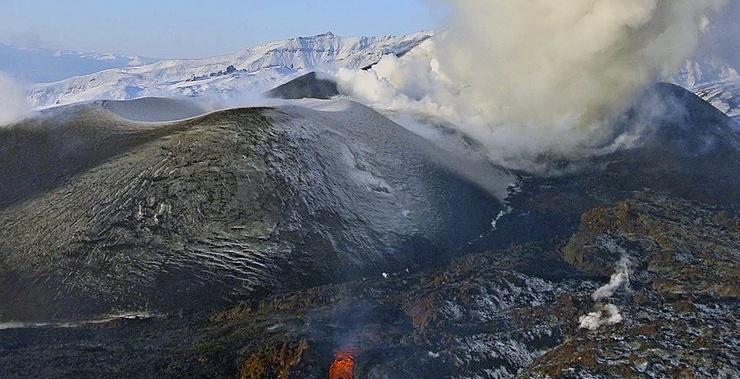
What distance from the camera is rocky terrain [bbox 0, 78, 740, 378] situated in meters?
31.2

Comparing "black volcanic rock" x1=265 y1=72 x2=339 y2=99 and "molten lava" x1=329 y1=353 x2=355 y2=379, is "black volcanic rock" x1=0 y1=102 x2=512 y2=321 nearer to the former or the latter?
"molten lava" x1=329 y1=353 x2=355 y2=379

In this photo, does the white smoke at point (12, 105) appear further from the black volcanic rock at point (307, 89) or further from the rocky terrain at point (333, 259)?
the black volcanic rock at point (307, 89)

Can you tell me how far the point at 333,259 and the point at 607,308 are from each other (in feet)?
57.9

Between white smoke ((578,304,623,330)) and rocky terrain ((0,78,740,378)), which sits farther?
white smoke ((578,304,623,330))

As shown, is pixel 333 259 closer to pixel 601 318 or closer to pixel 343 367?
pixel 343 367

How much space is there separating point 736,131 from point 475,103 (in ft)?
121

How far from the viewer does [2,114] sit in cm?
6338

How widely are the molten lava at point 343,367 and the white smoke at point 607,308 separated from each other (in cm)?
1327

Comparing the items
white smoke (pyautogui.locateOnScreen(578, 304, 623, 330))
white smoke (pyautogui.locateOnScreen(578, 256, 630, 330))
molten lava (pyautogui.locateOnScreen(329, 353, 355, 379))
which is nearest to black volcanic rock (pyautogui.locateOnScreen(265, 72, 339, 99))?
white smoke (pyautogui.locateOnScreen(578, 256, 630, 330))

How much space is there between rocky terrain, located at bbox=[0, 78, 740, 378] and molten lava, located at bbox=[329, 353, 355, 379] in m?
0.42

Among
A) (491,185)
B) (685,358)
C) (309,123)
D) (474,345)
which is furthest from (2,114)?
(685,358)

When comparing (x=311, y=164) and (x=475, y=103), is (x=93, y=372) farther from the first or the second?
(x=475, y=103)

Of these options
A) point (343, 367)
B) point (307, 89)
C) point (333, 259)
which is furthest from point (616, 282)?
point (307, 89)

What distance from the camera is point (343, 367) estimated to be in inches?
1167
